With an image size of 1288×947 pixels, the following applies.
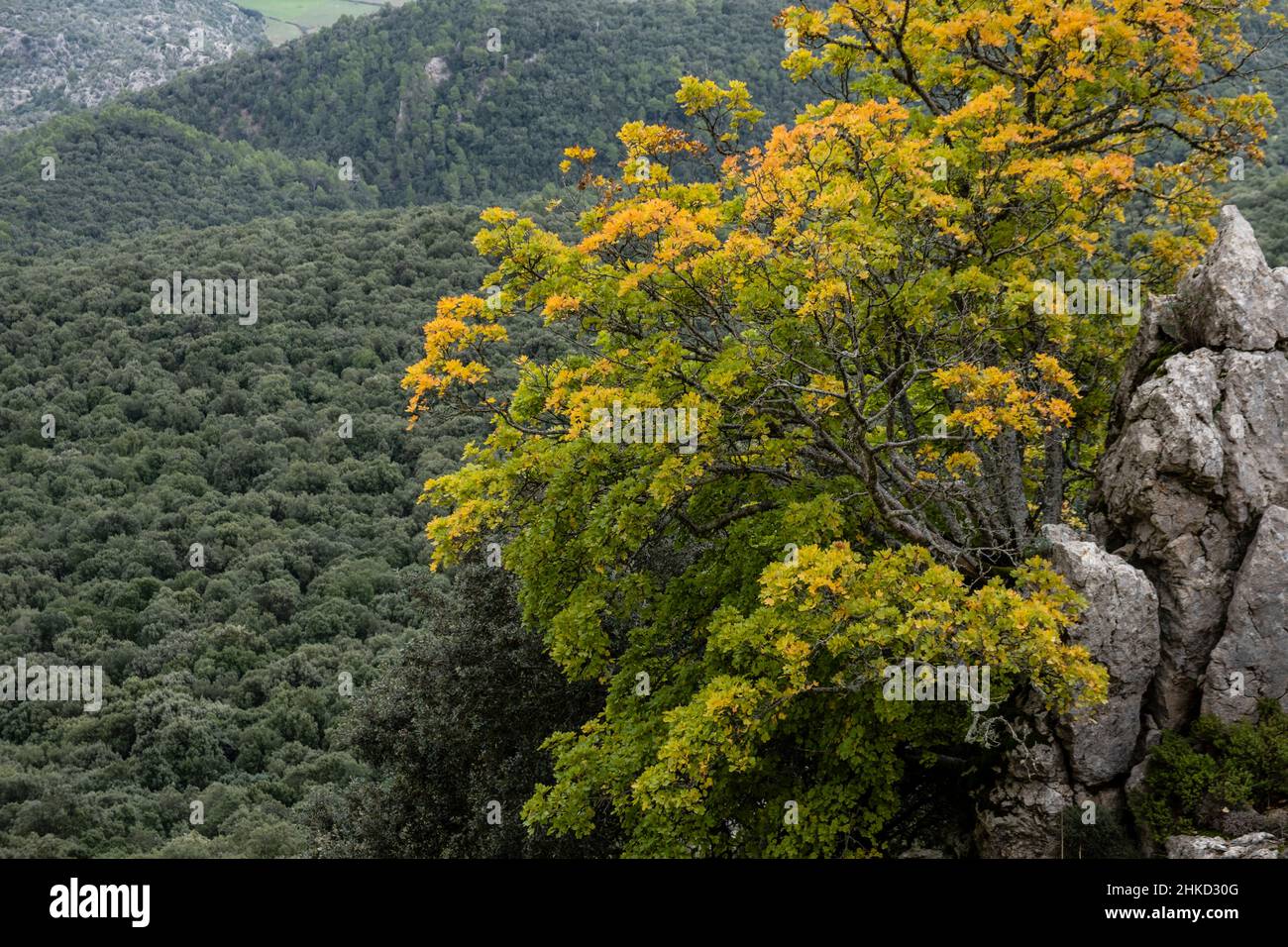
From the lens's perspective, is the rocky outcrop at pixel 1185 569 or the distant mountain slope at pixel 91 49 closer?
the rocky outcrop at pixel 1185 569

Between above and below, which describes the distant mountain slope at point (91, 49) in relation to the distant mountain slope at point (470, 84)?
above

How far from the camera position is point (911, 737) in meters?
13.4

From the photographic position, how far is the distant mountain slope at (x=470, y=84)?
106 m

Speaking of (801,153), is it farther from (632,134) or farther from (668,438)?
(668,438)

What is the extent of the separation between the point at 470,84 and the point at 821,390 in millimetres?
113651

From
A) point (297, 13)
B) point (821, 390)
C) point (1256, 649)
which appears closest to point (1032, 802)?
point (1256, 649)

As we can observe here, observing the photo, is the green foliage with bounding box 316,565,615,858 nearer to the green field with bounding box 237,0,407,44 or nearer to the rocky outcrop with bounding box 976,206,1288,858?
the rocky outcrop with bounding box 976,206,1288,858

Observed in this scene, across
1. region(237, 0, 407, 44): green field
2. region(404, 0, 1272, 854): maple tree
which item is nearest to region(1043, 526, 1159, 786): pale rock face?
region(404, 0, 1272, 854): maple tree

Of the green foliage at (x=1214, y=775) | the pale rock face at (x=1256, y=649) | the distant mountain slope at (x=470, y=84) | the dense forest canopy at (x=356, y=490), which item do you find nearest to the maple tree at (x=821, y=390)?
the dense forest canopy at (x=356, y=490)

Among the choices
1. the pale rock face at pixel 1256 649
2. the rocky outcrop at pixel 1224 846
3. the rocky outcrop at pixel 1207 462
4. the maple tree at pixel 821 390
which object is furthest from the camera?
the rocky outcrop at pixel 1207 462

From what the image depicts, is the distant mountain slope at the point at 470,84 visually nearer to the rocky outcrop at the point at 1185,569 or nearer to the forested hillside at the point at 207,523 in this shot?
the forested hillside at the point at 207,523

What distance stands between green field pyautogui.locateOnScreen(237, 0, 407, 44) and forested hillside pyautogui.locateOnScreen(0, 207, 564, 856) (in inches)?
3777

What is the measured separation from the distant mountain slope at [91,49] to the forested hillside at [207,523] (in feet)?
271
